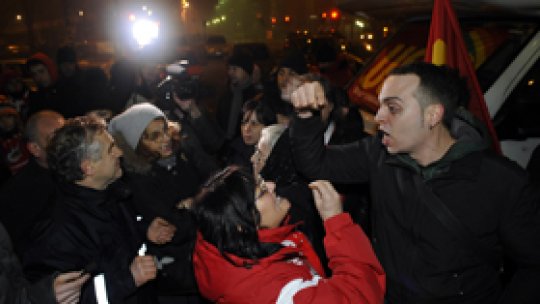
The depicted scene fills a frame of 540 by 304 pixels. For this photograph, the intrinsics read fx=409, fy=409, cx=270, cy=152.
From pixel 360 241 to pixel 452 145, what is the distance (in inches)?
28.8

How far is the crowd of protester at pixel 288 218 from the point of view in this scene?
1829mm

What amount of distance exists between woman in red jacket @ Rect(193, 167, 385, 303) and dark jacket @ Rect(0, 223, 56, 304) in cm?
77

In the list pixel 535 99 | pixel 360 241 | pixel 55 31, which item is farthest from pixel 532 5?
pixel 55 31

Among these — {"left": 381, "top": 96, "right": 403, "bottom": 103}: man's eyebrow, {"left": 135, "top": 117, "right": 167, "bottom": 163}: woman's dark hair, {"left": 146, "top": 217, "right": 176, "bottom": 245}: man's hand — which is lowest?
{"left": 146, "top": 217, "right": 176, "bottom": 245}: man's hand

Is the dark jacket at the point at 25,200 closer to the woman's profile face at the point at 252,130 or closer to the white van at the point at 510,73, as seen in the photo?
the woman's profile face at the point at 252,130

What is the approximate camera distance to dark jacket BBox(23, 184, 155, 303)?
2.23m

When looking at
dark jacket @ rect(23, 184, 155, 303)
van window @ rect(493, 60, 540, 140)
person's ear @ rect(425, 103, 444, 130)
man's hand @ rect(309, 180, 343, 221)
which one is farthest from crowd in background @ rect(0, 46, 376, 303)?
van window @ rect(493, 60, 540, 140)

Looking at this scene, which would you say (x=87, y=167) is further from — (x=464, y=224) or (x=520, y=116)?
(x=520, y=116)

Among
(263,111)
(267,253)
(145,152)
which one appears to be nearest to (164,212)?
(145,152)

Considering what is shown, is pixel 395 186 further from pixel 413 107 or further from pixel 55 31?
pixel 55 31

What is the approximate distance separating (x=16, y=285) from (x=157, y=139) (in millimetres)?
1502

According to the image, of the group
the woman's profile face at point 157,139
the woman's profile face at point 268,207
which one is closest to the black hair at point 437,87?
the woman's profile face at point 268,207

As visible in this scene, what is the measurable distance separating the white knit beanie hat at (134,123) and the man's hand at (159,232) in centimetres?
66

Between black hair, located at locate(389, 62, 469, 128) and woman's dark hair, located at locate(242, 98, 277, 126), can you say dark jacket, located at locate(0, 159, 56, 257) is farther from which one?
black hair, located at locate(389, 62, 469, 128)
